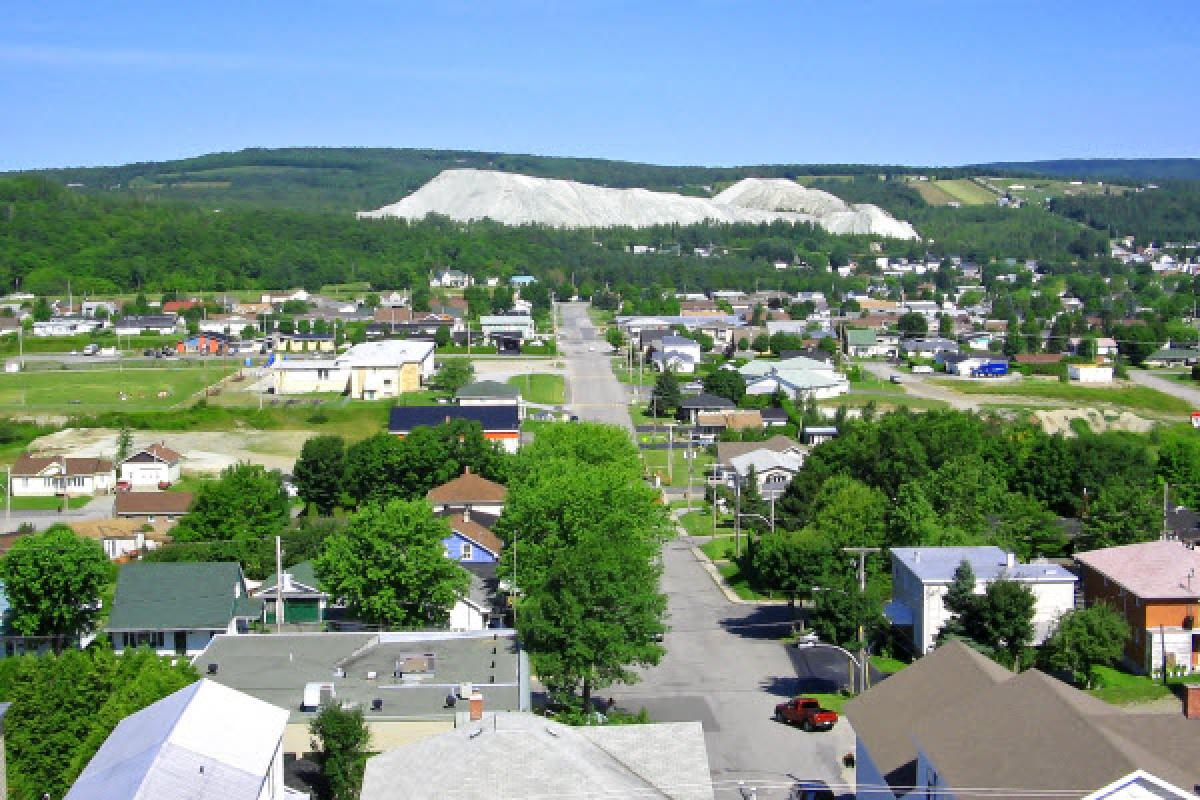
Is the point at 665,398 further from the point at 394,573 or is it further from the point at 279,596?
the point at 279,596

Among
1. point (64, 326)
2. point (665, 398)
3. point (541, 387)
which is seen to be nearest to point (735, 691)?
point (665, 398)

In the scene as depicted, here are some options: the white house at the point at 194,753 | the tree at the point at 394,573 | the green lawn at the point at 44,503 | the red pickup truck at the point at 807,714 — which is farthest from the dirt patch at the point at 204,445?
the white house at the point at 194,753

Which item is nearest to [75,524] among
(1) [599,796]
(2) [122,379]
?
(1) [599,796]

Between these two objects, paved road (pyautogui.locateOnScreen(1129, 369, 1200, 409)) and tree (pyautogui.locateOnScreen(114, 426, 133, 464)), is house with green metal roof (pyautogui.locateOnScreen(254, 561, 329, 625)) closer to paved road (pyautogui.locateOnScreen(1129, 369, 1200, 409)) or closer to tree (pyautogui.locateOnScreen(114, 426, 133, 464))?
tree (pyautogui.locateOnScreen(114, 426, 133, 464))

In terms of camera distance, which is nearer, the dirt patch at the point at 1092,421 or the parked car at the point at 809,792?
the parked car at the point at 809,792

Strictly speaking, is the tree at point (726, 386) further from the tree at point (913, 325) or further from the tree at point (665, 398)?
the tree at point (913, 325)

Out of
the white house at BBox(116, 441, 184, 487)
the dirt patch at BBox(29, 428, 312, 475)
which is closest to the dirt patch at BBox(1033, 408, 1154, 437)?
the dirt patch at BBox(29, 428, 312, 475)
